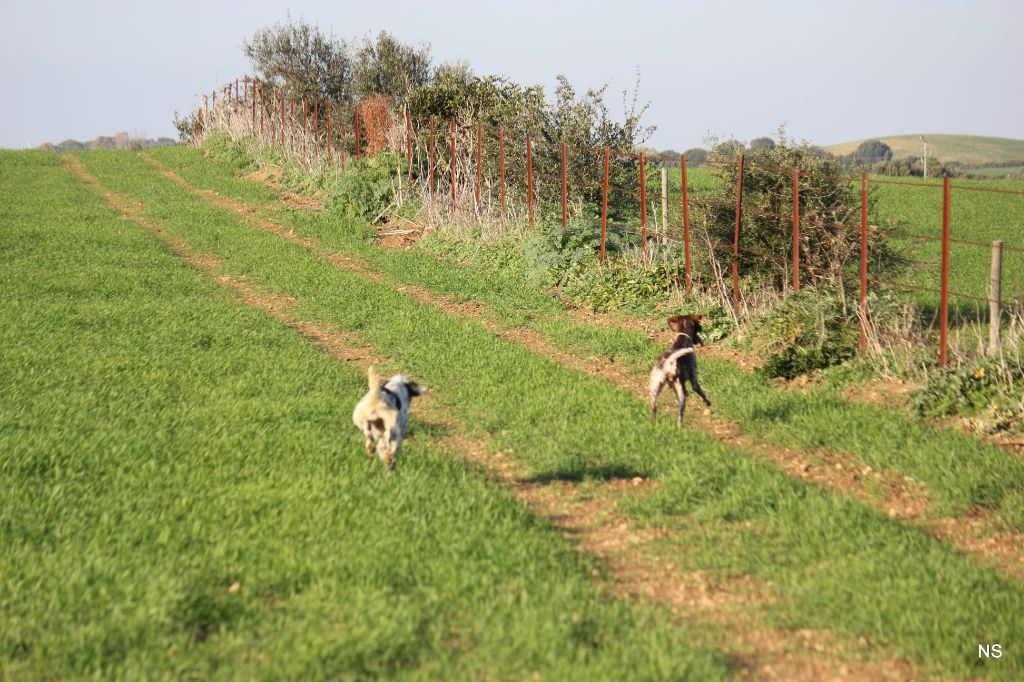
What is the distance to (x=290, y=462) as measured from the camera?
7844 millimetres

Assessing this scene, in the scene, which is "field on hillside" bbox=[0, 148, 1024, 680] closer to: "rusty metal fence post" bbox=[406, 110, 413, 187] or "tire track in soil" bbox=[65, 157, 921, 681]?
"tire track in soil" bbox=[65, 157, 921, 681]

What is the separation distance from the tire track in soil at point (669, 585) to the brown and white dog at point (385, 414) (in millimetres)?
997

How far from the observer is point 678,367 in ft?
30.0

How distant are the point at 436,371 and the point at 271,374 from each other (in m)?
1.95

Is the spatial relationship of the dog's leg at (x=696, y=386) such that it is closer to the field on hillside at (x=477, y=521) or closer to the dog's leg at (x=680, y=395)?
the dog's leg at (x=680, y=395)

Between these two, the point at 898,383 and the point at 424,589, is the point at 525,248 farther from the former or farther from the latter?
the point at 424,589

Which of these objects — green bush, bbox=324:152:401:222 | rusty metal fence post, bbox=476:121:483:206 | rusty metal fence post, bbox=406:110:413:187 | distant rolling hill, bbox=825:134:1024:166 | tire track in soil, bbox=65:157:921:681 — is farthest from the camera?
distant rolling hill, bbox=825:134:1024:166

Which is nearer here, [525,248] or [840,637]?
[840,637]

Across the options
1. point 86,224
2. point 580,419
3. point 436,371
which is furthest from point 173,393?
point 86,224

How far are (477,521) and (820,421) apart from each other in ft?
13.9

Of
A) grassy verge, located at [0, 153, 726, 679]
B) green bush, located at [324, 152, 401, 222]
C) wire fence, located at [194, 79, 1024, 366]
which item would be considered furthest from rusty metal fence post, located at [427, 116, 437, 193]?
grassy verge, located at [0, 153, 726, 679]

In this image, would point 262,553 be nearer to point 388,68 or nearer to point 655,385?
point 655,385

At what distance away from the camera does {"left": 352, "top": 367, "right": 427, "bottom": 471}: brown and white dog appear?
7.06 meters

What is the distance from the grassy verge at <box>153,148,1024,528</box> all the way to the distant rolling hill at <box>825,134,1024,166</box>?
73.5 metres
